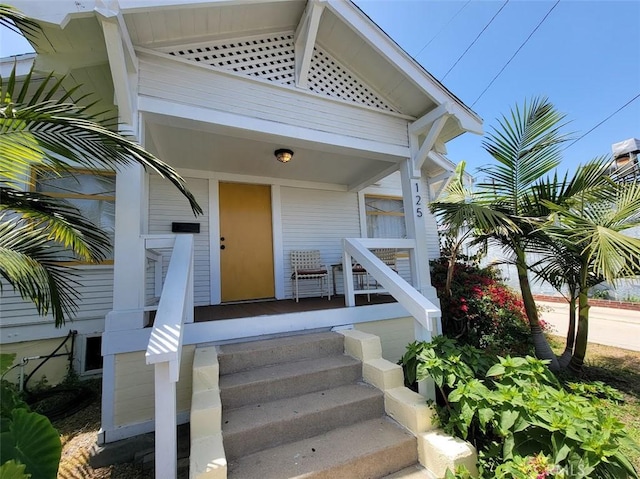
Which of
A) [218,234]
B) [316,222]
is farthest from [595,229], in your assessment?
[218,234]

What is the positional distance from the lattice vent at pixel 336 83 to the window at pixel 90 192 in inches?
120

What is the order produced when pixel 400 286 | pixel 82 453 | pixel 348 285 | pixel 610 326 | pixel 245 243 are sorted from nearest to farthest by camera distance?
pixel 82 453 < pixel 400 286 < pixel 348 285 < pixel 245 243 < pixel 610 326

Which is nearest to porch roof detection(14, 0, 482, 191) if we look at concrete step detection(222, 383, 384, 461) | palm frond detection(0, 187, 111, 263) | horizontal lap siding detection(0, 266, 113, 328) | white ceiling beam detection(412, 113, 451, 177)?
white ceiling beam detection(412, 113, 451, 177)

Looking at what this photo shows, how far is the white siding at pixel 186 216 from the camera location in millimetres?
4367

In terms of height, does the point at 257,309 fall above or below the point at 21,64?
below

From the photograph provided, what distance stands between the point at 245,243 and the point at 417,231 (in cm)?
277

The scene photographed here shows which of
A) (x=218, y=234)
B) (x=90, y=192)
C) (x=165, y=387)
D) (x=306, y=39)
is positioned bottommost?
(x=165, y=387)

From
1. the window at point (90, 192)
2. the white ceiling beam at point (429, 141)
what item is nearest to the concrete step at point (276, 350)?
the window at point (90, 192)

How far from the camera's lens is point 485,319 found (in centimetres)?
494

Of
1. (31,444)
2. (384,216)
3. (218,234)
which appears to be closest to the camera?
(31,444)

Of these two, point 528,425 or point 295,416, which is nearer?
point 528,425

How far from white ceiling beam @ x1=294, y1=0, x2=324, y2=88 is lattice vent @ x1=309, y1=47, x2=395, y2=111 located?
17cm

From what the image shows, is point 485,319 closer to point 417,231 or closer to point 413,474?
point 417,231

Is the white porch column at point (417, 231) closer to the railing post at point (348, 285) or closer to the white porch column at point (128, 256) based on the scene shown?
the railing post at point (348, 285)
